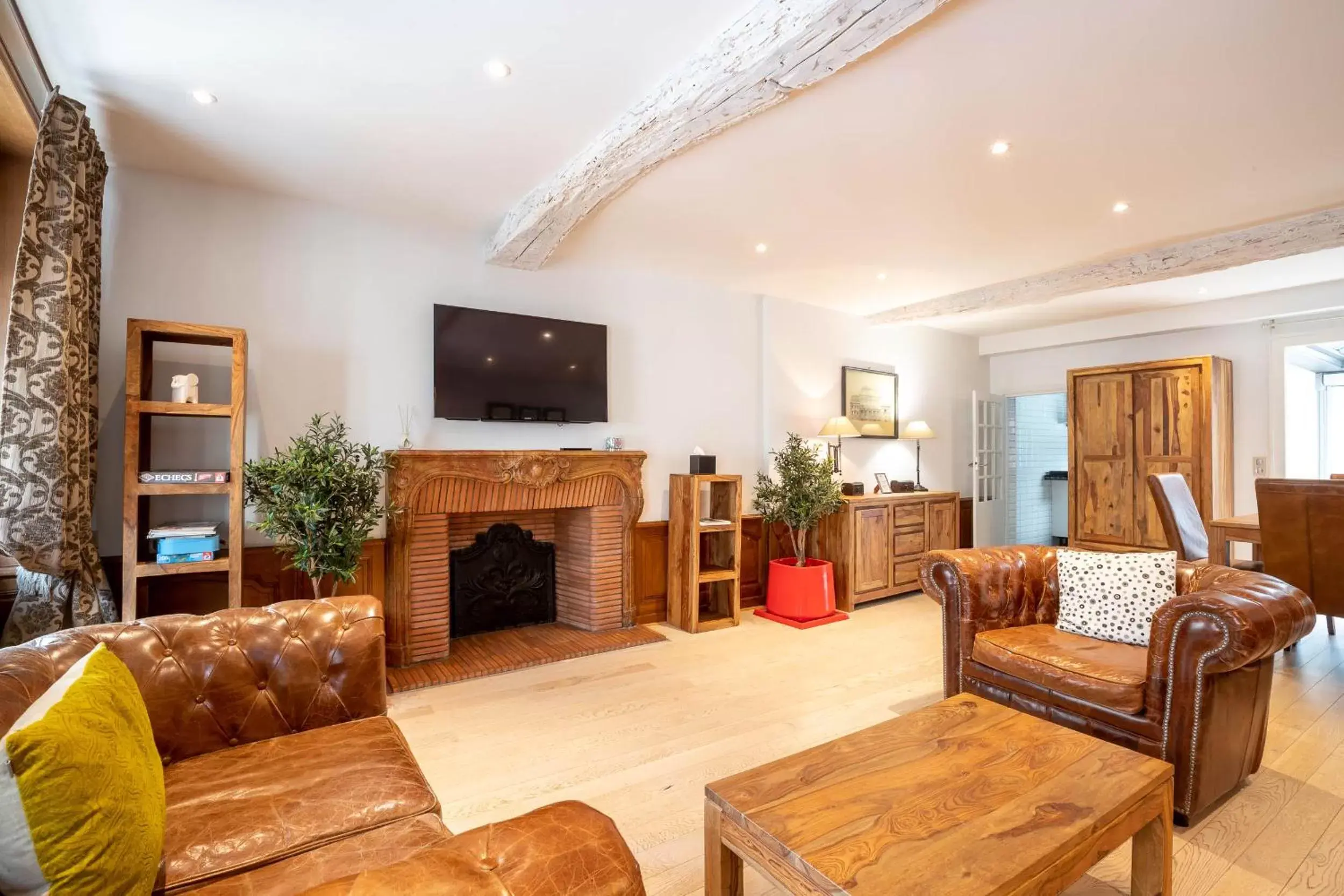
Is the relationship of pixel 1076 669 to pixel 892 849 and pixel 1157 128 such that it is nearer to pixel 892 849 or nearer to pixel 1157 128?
pixel 892 849

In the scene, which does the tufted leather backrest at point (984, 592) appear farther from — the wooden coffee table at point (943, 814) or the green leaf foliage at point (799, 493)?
the green leaf foliage at point (799, 493)

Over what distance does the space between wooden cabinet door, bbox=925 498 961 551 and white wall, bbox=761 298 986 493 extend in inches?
21.8

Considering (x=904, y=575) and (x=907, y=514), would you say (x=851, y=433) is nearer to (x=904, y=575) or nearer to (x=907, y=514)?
(x=907, y=514)

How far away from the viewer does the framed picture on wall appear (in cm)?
554

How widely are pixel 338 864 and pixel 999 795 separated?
4.67 ft

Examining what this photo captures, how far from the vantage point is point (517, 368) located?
12.8ft

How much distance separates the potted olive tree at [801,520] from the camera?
15.0 ft

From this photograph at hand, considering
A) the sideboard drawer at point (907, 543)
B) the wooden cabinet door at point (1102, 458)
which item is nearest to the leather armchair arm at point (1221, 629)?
the sideboard drawer at point (907, 543)

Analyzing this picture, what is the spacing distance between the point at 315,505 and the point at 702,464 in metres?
2.38

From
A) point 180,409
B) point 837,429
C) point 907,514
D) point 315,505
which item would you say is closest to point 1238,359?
point 907,514

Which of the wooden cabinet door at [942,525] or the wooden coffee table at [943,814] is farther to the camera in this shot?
the wooden cabinet door at [942,525]

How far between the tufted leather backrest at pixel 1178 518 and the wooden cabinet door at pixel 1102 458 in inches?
78.5

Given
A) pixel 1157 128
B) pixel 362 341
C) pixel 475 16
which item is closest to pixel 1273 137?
pixel 1157 128

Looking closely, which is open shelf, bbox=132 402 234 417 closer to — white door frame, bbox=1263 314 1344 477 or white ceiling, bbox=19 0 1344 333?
white ceiling, bbox=19 0 1344 333
